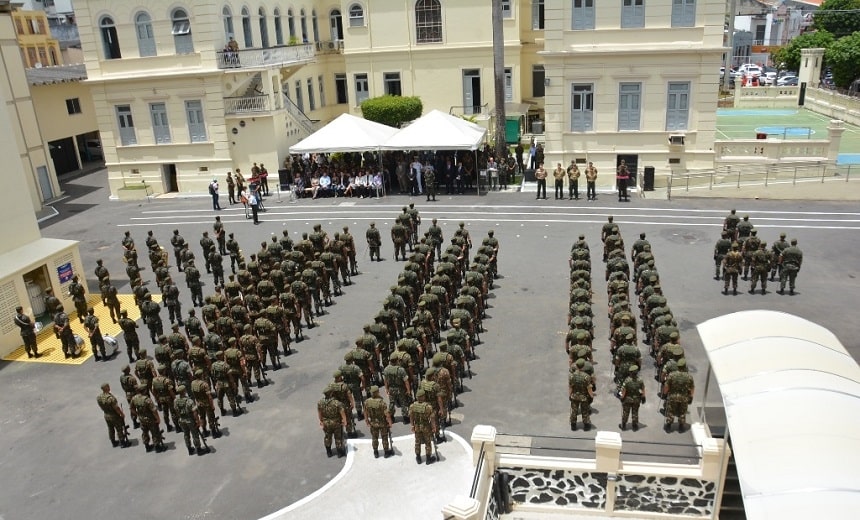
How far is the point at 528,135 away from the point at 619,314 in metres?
23.6

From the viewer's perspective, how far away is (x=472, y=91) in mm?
34469

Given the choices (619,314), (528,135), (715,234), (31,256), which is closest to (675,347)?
(619,314)

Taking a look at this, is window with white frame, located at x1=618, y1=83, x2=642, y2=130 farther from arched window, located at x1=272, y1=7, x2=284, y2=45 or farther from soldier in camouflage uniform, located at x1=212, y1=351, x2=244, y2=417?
soldier in camouflage uniform, located at x1=212, y1=351, x2=244, y2=417

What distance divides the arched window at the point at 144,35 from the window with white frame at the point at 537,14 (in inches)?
684

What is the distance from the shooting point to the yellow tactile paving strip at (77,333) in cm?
1562

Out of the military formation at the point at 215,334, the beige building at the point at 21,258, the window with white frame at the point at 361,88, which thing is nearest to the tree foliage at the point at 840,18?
the window with white frame at the point at 361,88

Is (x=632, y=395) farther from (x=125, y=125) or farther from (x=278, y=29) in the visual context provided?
(x=278, y=29)

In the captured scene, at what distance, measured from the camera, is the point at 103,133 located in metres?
30.0

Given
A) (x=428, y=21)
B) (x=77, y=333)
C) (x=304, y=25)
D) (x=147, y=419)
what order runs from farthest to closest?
(x=304, y=25) < (x=428, y=21) < (x=77, y=333) < (x=147, y=419)

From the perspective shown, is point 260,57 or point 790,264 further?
point 260,57

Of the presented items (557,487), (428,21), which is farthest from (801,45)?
(557,487)

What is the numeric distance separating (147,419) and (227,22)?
21.8 meters

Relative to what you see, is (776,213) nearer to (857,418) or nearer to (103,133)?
(857,418)

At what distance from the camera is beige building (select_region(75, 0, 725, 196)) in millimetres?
25141
